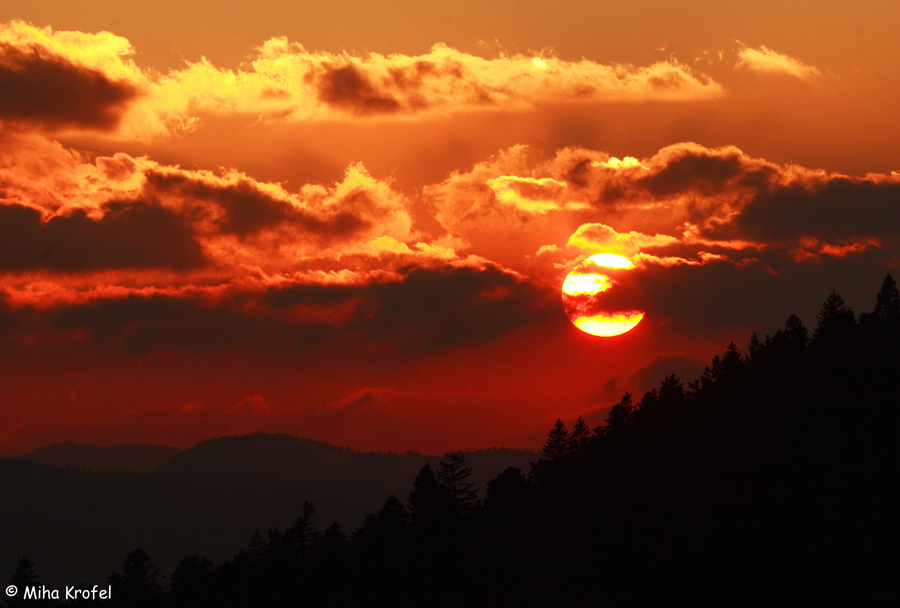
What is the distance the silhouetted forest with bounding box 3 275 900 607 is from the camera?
82688 millimetres

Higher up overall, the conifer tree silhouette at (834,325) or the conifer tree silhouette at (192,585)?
the conifer tree silhouette at (834,325)

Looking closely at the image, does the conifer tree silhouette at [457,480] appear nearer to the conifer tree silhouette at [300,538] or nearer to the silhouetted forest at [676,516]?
the silhouetted forest at [676,516]

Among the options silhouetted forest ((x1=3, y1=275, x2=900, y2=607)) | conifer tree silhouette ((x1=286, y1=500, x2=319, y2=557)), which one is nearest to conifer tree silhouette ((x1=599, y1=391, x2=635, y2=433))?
silhouetted forest ((x1=3, y1=275, x2=900, y2=607))

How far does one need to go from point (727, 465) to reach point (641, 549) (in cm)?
1604

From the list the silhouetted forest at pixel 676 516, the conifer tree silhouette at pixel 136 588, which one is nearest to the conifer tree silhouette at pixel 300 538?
the silhouetted forest at pixel 676 516

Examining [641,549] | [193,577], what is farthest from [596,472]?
[193,577]

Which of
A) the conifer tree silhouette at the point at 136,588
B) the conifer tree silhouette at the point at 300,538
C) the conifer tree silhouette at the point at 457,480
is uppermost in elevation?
the conifer tree silhouette at the point at 457,480

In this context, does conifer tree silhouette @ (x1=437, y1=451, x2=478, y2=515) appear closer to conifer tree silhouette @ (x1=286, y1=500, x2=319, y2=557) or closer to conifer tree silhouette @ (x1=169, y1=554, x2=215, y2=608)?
conifer tree silhouette @ (x1=286, y1=500, x2=319, y2=557)

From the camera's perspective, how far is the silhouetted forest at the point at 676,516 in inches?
3255

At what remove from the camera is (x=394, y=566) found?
Result: 10888 cm

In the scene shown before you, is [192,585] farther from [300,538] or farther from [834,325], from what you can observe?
[834,325]

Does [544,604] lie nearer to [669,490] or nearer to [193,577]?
[669,490]

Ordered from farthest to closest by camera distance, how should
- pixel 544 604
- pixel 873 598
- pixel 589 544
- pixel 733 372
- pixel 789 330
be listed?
1. pixel 789 330
2. pixel 733 372
3. pixel 589 544
4. pixel 544 604
5. pixel 873 598

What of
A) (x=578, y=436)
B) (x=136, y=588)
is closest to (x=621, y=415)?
(x=578, y=436)
